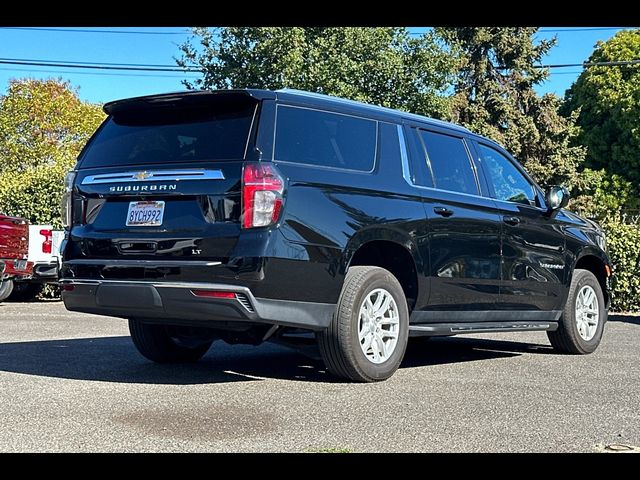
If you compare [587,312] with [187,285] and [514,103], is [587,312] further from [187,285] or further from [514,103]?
[514,103]

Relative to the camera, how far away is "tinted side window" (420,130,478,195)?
7.32 meters

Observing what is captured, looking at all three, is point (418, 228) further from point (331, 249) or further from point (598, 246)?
point (598, 246)

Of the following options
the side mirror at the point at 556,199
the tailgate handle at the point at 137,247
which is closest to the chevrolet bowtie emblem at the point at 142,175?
the tailgate handle at the point at 137,247

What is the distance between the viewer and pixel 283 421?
506 centimetres

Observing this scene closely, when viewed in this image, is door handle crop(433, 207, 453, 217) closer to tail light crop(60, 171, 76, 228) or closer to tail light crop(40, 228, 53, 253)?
tail light crop(60, 171, 76, 228)

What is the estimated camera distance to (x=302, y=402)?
569cm

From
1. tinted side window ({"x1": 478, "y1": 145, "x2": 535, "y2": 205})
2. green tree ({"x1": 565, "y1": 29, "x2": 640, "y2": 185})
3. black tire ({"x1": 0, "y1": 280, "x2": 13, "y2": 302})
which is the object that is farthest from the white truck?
green tree ({"x1": 565, "y1": 29, "x2": 640, "y2": 185})

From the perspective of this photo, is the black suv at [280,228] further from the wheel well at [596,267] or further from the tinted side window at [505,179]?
the wheel well at [596,267]

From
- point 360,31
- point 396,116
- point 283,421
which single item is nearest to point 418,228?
point 396,116

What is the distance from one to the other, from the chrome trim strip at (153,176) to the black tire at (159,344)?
53.7 inches

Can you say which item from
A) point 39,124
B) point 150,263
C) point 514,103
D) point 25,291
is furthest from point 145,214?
point 39,124

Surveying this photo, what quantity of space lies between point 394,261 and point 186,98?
1997mm

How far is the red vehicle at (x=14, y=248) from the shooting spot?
47.6ft

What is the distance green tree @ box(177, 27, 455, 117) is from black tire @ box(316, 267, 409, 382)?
19.5 metres
